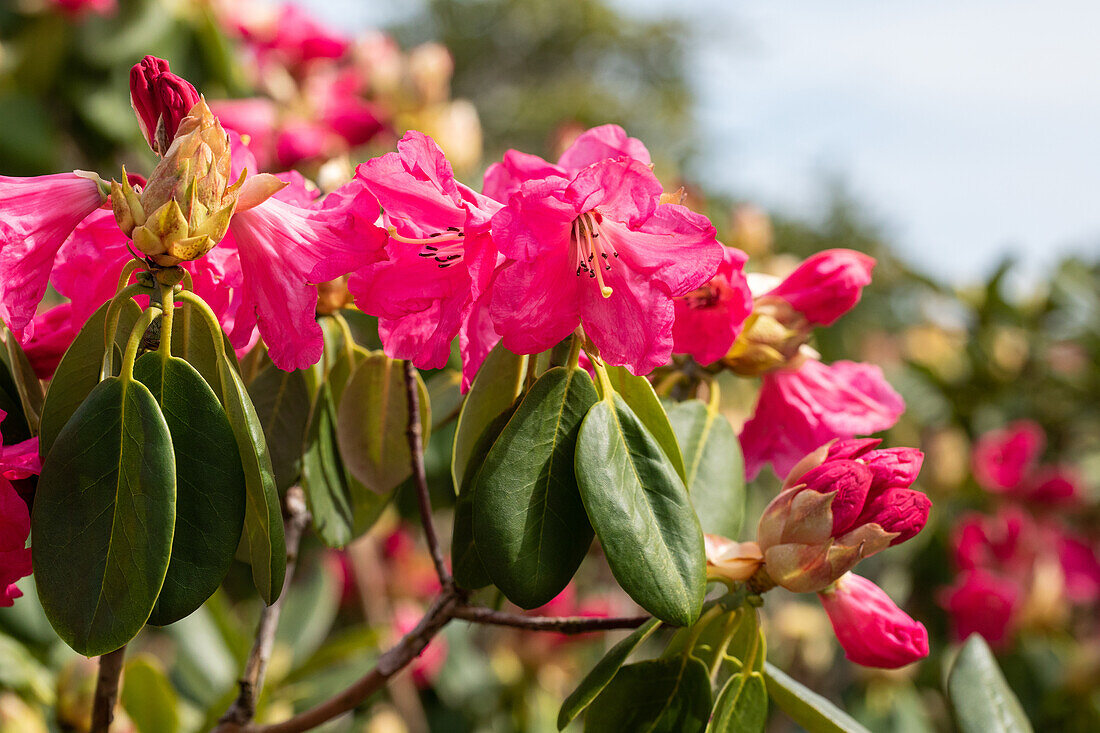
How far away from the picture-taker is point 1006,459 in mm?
2035

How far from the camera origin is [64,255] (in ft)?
1.86

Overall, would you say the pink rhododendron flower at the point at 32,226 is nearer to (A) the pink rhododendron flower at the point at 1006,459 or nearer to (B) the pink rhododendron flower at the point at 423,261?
(B) the pink rhododendron flower at the point at 423,261

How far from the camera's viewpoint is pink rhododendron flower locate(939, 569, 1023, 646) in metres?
1.63

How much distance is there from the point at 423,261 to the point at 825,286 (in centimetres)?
35

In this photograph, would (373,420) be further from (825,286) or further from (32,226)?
(825,286)

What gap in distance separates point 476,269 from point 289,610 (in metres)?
1.21

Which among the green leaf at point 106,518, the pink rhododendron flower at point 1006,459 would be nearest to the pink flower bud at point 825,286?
the green leaf at point 106,518

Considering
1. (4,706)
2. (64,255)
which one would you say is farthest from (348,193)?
(4,706)

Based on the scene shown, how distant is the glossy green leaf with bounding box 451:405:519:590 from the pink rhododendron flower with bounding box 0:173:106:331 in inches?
10.3

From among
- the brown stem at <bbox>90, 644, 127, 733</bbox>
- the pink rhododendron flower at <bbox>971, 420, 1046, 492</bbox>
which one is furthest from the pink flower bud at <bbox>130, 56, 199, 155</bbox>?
the pink rhododendron flower at <bbox>971, 420, 1046, 492</bbox>

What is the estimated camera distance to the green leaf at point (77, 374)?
504 millimetres

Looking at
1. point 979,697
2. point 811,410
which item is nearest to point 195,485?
point 811,410

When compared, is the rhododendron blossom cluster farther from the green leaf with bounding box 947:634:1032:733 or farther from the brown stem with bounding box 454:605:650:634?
the green leaf with bounding box 947:634:1032:733

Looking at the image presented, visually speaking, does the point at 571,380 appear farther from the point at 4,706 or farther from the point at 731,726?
the point at 4,706
